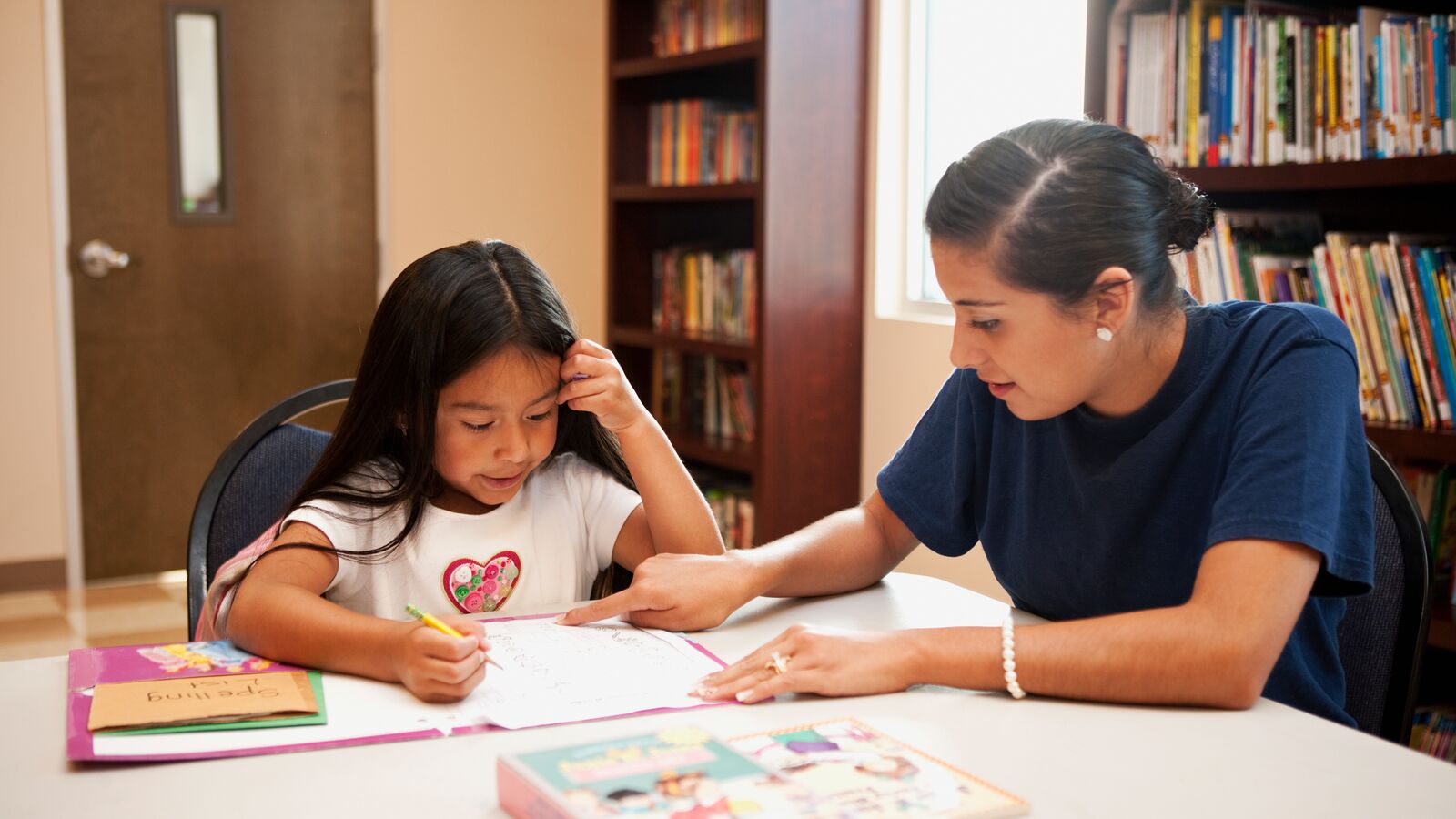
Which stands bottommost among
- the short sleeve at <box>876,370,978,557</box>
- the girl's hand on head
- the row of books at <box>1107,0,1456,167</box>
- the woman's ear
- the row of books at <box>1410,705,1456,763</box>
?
the row of books at <box>1410,705,1456,763</box>

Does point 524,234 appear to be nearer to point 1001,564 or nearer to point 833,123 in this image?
point 833,123

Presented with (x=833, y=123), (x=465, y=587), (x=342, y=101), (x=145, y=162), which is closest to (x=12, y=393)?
(x=145, y=162)

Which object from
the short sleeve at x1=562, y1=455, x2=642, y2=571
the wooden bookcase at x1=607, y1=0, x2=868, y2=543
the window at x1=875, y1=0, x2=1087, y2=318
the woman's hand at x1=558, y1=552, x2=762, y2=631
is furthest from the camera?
the wooden bookcase at x1=607, y1=0, x2=868, y2=543

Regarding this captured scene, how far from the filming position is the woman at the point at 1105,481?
1.09 m

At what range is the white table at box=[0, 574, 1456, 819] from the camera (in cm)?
90

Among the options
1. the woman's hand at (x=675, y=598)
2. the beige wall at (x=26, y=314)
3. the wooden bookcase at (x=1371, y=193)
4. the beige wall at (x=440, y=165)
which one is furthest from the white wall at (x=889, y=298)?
the beige wall at (x=26, y=314)

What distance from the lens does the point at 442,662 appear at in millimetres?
1085

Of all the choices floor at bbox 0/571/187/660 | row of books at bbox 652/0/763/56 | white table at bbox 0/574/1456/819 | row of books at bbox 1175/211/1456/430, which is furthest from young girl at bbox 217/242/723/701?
floor at bbox 0/571/187/660

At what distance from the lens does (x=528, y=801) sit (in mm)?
849

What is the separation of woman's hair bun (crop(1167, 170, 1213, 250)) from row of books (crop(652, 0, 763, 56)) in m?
2.08

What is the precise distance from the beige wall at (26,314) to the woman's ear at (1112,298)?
352cm

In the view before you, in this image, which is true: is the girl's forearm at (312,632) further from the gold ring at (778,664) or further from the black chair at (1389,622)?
the black chair at (1389,622)

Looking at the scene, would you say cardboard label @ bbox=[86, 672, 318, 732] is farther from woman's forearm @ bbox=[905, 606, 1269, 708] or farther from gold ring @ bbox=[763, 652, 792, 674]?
woman's forearm @ bbox=[905, 606, 1269, 708]

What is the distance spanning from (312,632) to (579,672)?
24cm
